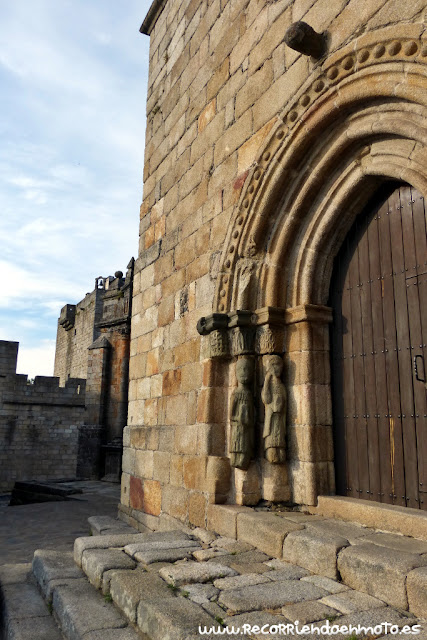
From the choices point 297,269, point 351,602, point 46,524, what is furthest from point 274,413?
point 46,524

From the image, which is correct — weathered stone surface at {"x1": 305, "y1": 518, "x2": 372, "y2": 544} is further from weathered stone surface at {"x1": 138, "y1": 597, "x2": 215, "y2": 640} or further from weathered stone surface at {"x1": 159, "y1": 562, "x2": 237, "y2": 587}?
weathered stone surface at {"x1": 138, "y1": 597, "x2": 215, "y2": 640}

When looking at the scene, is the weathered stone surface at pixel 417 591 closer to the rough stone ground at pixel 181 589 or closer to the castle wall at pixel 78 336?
the rough stone ground at pixel 181 589

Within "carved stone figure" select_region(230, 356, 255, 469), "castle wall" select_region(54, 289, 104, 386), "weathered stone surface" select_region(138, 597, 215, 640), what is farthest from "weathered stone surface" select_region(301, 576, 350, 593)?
"castle wall" select_region(54, 289, 104, 386)

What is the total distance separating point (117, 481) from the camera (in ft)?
37.1

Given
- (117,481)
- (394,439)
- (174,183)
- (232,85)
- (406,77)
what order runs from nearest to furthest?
(406,77)
(394,439)
(232,85)
(174,183)
(117,481)

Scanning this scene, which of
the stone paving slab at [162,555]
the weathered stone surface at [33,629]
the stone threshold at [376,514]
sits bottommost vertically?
the weathered stone surface at [33,629]

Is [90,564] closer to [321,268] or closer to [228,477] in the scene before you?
[228,477]

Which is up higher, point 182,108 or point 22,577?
point 182,108

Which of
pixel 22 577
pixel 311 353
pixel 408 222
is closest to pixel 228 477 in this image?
pixel 311 353

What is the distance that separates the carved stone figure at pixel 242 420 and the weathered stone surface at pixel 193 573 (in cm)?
97

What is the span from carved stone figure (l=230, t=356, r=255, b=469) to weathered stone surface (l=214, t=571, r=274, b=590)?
3.68 feet

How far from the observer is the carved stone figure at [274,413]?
355 cm

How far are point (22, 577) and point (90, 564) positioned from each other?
2.30 ft

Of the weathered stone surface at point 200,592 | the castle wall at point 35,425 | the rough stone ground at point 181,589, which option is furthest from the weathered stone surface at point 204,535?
the castle wall at point 35,425
